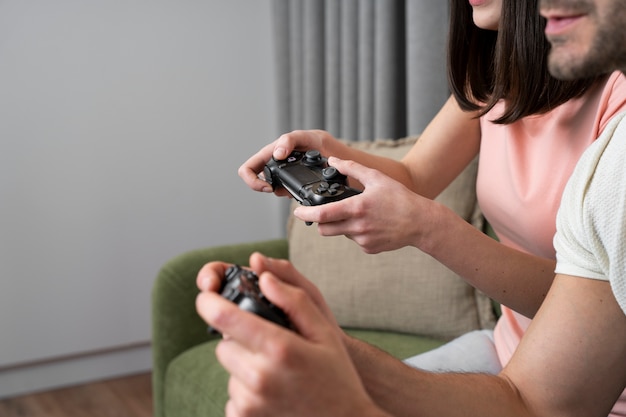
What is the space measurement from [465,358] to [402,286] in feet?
1.35

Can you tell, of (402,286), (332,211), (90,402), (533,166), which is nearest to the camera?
(332,211)

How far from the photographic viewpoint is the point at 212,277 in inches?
24.0

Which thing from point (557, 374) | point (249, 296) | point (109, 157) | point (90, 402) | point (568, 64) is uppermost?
point (568, 64)

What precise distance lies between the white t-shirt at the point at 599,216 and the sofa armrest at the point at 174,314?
3.34 ft

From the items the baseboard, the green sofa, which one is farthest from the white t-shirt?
the baseboard

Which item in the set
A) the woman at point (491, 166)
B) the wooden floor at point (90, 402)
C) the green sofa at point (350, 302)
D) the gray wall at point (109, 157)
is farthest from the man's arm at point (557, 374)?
the gray wall at point (109, 157)

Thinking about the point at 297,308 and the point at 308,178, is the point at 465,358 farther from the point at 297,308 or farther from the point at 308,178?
the point at 297,308

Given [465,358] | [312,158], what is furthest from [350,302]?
[312,158]

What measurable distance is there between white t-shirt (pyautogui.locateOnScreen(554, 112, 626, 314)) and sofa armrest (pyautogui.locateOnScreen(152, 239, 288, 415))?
1019mm

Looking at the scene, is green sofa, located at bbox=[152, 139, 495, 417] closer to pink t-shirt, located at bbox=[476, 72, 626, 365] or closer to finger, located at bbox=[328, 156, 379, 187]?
pink t-shirt, located at bbox=[476, 72, 626, 365]

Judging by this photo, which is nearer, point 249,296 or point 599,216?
point 249,296

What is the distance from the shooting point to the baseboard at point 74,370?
238 cm

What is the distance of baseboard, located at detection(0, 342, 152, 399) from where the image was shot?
238 cm

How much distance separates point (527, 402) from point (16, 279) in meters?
1.86
